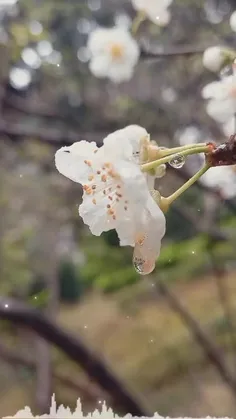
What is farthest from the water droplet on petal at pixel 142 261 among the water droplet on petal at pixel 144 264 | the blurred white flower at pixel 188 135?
the blurred white flower at pixel 188 135

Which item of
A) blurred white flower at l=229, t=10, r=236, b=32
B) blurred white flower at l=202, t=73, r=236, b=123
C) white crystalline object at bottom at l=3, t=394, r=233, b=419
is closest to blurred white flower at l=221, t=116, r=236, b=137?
blurred white flower at l=202, t=73, r=236, b=123

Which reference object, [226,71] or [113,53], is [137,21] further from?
[226,71]

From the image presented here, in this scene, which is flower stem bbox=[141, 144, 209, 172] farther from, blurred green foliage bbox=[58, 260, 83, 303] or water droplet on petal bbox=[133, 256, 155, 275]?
blurred green foliage bbox=[58, 260, 83, 303]

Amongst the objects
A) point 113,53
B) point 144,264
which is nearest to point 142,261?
point 144,264

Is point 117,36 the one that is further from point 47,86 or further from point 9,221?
point 9,221

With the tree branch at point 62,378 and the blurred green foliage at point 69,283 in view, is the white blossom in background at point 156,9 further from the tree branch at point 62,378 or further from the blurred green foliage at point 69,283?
the tree branch at point 62,378

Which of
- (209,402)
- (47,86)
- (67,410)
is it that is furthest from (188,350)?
(47,86)
